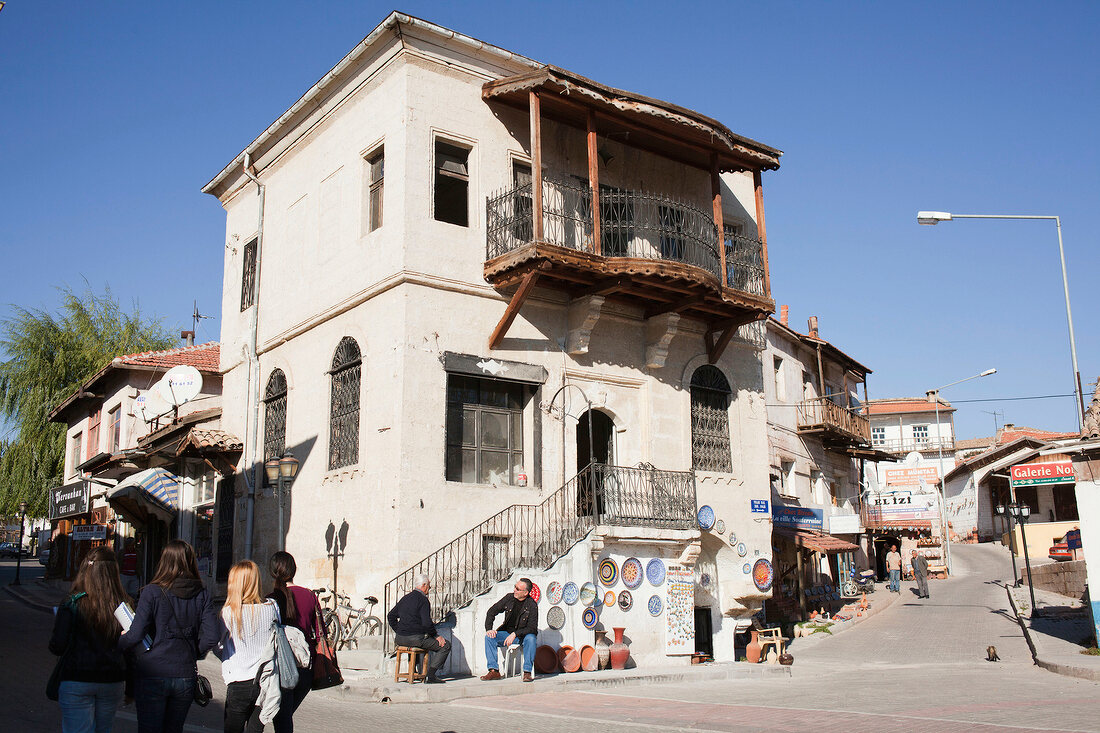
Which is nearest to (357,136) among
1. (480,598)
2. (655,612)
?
(480,598)

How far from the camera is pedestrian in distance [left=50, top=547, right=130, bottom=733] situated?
5.59m

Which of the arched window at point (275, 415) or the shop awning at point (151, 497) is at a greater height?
the arched window at point (275, 415)

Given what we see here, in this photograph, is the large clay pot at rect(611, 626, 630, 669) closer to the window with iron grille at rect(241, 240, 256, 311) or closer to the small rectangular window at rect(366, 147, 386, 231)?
the small rectangular window at rect(366, 147, 386, 231)

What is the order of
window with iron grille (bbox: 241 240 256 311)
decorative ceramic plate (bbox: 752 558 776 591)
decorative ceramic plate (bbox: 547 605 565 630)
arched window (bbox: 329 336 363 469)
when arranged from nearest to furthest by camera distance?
1. decorative ceramic plate (bbox: 547 605 565 630)
2. arched window (bbox: 329 336 363 469)
3. decorative ceramic plate (bbox: 752 558 776 591)
4. window with iron grille (bbox: 241 240 256 311)

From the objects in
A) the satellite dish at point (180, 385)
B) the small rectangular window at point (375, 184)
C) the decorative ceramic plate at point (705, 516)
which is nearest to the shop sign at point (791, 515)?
the decorative ceramic plate at point (705, 516)

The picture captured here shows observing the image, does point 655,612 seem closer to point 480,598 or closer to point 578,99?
point 480,598

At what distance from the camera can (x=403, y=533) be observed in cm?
1399

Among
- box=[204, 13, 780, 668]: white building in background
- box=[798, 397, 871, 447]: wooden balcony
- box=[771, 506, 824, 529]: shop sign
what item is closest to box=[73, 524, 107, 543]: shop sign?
box=[204, 13, 780, 668]: white building in background

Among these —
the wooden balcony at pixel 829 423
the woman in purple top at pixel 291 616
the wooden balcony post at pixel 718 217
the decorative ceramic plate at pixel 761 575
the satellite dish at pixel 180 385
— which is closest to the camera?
the woman in purple top at pixel 291 616

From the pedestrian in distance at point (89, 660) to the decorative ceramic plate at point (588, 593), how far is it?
939cm

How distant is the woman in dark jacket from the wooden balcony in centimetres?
2800

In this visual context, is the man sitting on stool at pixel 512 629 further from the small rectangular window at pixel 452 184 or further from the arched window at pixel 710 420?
the small rectangular window at pixel 452 184

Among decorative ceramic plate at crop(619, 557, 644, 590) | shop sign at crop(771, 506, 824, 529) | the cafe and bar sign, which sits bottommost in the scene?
decorative ceramic plate at crop(619, 557, 644, 590)

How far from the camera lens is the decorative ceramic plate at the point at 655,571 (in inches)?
615
